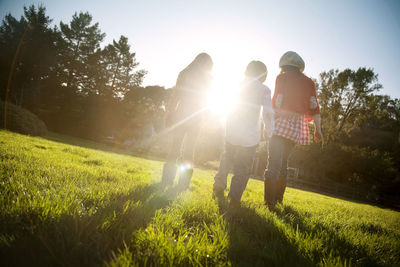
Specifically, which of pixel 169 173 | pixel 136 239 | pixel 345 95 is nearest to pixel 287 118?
pixel 169 173

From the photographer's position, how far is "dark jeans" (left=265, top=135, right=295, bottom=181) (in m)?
3.11

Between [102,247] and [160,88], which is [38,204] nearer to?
[102,247]

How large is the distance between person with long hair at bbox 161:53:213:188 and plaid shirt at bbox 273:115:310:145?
132 centimetres


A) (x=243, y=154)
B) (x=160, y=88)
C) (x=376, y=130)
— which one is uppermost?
(x=160, y=88)

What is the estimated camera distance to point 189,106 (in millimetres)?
3490

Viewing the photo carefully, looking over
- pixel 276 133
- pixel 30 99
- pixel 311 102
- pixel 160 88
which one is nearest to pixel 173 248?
pixel 276 133

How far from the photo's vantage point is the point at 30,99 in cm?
3100

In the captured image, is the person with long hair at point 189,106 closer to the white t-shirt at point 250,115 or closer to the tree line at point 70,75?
the white t-shirt at point 250,115

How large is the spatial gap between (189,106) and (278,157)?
5.74ft

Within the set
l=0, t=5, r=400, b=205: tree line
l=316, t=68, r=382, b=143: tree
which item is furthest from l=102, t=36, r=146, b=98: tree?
l=316, t=68, r=382, b=143: tree

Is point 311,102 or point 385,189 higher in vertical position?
point 311,102

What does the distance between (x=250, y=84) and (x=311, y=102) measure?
3.92ft

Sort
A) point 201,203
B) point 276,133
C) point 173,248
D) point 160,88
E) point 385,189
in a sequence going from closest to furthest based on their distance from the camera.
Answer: point 173,248 < point 201,203 < point 276,133 < point 385,189 < point 160,88

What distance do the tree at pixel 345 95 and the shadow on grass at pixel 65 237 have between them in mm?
33026
